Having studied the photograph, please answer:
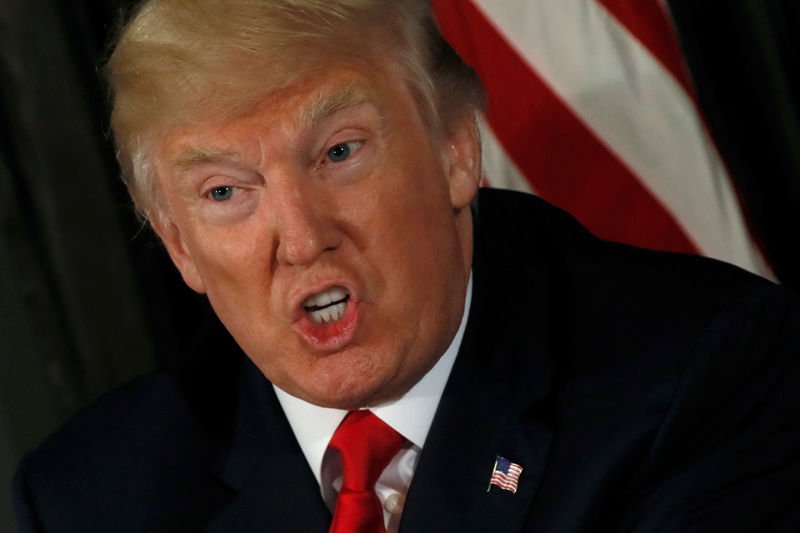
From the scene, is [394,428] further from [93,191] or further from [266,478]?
[93,191]

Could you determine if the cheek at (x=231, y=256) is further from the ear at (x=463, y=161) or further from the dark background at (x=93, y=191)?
the dark background at (x=93, y=191)

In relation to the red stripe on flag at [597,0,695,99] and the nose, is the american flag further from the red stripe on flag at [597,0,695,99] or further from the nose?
the nose

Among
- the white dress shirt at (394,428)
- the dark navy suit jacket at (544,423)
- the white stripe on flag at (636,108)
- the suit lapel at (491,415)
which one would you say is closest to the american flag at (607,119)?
the white stripe on flag at (636,108)

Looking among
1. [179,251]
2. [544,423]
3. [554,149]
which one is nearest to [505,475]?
[544,423]

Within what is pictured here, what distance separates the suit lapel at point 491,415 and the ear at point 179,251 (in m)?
0.37

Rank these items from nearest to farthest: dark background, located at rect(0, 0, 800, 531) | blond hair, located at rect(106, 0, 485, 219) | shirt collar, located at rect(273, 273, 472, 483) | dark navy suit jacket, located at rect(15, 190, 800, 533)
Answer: blond hair, located at rect(106, 0, 485, 219) < dark navy suit jacket, located at rect(15, 190, 800, 533) < shirt collar, located at rect(273, 273, 472, 483) < dark background, located at rect(0, 0, 800, 531)

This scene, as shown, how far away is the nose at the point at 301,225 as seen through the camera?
1.19 m

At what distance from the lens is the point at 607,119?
1877 mm

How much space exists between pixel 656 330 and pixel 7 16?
1251mm

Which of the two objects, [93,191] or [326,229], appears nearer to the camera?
[326,229]

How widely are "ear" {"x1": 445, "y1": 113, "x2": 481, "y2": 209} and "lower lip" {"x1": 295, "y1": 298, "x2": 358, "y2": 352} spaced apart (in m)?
0.22

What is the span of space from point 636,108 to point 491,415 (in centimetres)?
73

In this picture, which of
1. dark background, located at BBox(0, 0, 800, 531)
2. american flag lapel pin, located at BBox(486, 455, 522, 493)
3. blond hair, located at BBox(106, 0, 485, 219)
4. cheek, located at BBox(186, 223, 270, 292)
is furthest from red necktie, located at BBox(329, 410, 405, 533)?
dark background, located at BBox(0, 0, 800, 531)

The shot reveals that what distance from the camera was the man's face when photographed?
1202 mm
